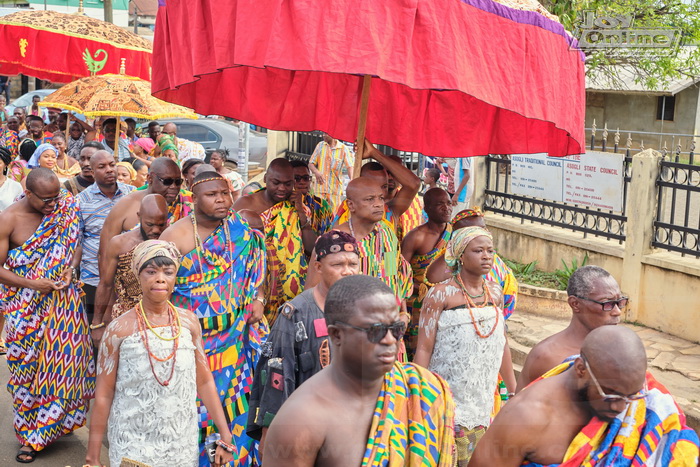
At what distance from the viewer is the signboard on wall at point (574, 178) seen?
9.20 meters

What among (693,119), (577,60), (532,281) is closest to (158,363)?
(577,60)

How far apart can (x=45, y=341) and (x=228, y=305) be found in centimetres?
190

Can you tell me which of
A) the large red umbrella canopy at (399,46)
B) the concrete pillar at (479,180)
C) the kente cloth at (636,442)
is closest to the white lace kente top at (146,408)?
the large red umbrella canopy at (399,46)

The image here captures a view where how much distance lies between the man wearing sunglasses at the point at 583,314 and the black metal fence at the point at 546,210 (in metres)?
5.53

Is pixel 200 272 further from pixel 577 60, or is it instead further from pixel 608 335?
pixel 608 335

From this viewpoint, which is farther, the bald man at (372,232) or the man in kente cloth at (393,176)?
the man in kente cloth at (393,176)

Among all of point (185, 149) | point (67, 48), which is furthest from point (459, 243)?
point (185, 149)

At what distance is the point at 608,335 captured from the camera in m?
2.74

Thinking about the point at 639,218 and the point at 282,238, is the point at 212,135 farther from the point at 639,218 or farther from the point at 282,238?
the point at 282,238

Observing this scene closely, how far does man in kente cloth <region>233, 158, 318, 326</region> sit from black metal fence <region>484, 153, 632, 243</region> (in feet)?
15.1

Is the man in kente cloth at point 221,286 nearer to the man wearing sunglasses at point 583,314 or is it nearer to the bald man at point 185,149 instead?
the man wearing sunglasses at point 583,314

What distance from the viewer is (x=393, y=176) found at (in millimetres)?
5699

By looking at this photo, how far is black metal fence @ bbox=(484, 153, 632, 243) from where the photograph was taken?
9180 millimetres

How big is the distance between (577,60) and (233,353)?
2775 mm
